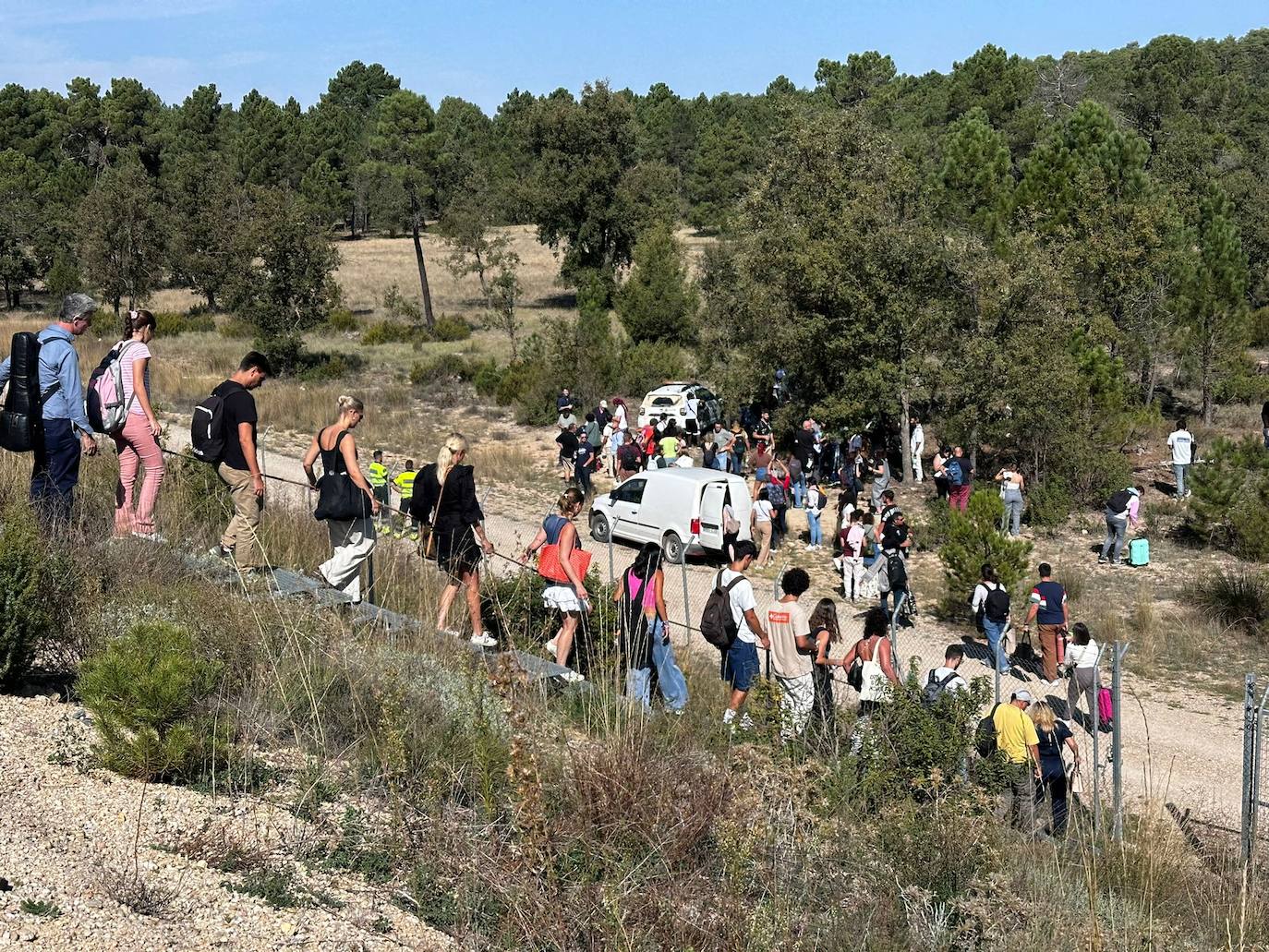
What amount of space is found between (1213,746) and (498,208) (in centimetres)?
4271

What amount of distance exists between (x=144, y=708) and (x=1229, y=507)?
64.6ft

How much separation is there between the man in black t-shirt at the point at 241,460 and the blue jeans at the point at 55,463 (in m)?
0.97

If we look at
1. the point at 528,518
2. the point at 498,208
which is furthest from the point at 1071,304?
the point at 498,208

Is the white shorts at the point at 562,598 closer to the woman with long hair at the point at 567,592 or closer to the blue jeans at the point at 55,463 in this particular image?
the woman with long hair at the point at 567,592

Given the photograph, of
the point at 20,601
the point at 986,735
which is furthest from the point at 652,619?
the point at 20,601

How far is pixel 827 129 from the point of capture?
29453 millimetres

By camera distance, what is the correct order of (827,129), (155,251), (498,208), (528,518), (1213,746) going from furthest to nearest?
(498,208) < (155,251) < (827,129) < (528,518) < (1213,746)

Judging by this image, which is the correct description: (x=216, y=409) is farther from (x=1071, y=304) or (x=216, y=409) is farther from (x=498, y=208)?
Answer: (x=498, y=208)

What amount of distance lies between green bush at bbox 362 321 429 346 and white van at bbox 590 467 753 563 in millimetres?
28800

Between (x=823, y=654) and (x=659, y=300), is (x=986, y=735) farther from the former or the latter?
(x=659, y=300)

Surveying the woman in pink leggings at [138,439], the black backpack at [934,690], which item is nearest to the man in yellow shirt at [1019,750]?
the black backpack at [934,690]

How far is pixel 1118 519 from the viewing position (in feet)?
65.1

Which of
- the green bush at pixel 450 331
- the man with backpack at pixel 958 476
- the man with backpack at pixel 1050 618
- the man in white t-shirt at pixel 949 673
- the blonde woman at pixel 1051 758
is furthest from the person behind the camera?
the green bush at pixel 450 331

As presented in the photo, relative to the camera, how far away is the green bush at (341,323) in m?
50.0
